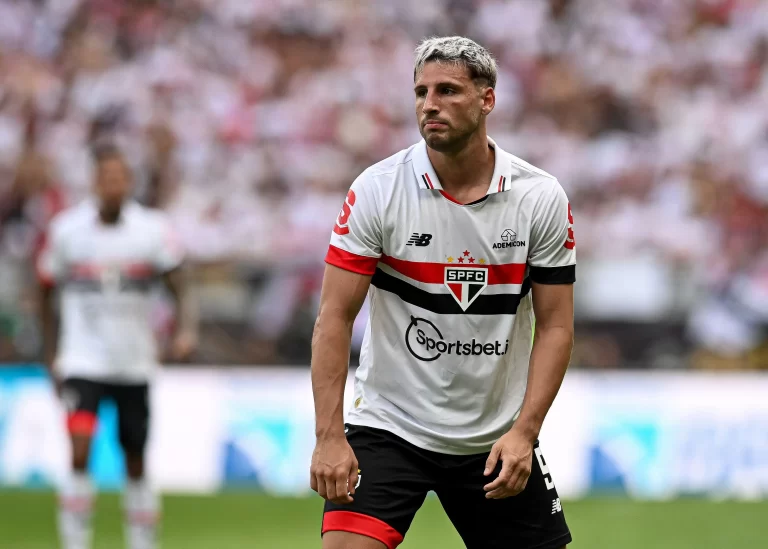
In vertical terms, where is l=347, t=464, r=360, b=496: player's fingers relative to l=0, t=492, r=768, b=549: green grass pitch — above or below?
above

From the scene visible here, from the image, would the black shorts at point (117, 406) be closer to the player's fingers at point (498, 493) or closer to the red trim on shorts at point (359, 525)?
the red trim on shorts at point (359, 525)

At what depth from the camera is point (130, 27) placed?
1509 cm

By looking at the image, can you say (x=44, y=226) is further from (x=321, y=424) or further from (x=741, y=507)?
(x=321, y=424)

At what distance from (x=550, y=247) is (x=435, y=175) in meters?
0.47

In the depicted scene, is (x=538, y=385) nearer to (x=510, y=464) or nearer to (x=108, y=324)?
(x=510, y=464)

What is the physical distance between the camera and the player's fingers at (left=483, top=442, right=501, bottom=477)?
416cm

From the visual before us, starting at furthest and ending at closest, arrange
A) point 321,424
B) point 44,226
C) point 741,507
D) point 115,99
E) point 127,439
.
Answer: point 115,99, point 44,226, point 741,507, point 127,439, point 321,424

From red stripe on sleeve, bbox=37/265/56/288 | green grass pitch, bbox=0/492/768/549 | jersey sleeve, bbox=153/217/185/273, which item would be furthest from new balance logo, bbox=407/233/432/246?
green grass pitch, bbox=0/492/768/549

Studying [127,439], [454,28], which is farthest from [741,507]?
[454,28]

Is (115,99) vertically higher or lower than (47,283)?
higher

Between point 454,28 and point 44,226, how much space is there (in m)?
5.35

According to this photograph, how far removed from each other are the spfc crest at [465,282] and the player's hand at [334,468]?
63 cm

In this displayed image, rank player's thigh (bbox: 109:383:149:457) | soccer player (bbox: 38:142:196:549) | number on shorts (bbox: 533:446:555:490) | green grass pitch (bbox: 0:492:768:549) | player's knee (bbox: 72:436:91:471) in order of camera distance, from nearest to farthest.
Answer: number on shorts (bbox: 533:446:555:490) → player's knee (bbox: 72:436:91:471) → soccer player (bbox: 38:142:196:549) → player's thigh (bbox: 109:383:149:457) → green grass pitch (bbox: 0:492:768:549)

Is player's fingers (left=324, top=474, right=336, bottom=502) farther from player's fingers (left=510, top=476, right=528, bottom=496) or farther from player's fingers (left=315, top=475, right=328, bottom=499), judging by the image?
player's fingers (left=510, top=476, right=528, bottom=496)
